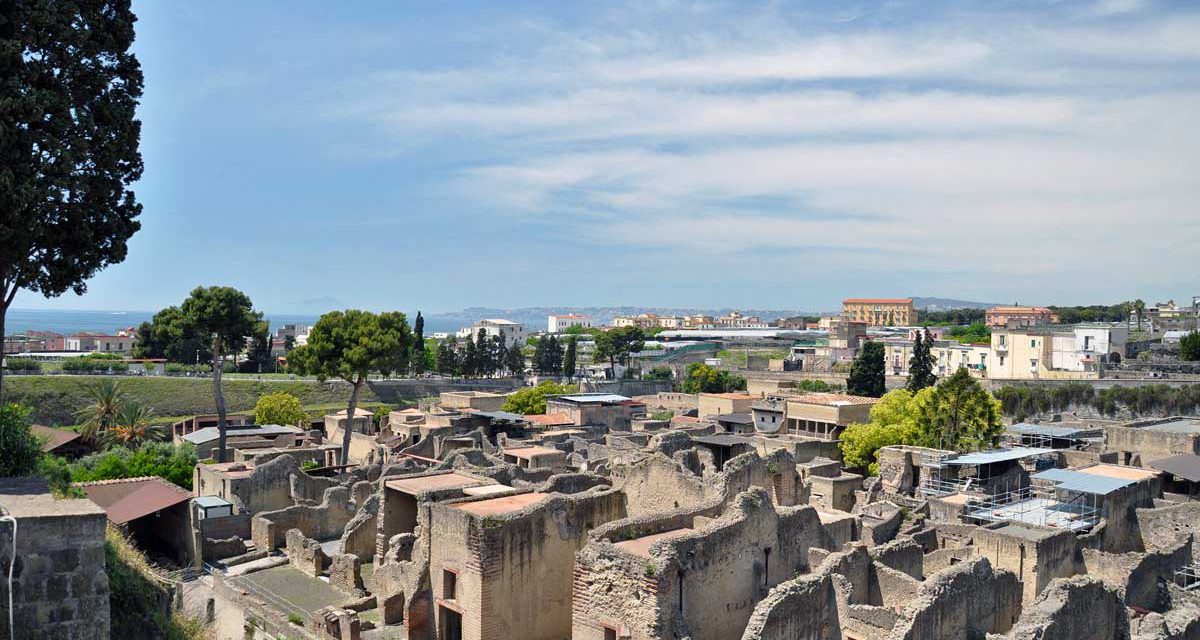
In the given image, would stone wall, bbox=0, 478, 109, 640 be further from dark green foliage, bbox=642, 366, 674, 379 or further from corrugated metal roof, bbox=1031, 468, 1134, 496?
dark green foliage, bbox=642, 366, 674, 379

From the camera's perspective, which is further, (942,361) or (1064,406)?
(942,361)

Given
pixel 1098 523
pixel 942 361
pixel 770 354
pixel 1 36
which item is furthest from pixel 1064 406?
pixel 1 36

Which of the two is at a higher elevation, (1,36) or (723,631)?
(1,36)

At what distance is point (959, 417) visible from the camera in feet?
136

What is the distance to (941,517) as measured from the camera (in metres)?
28.4

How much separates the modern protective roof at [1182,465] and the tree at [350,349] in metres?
32.5

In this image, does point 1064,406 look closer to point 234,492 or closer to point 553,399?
point 553,399

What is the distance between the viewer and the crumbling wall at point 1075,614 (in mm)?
14719

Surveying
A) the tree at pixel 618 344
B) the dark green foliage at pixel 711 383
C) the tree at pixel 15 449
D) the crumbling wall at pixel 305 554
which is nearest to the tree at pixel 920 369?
the dark green foliage at pixel 711 383

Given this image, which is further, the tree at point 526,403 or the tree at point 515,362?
the tree at point 515,362

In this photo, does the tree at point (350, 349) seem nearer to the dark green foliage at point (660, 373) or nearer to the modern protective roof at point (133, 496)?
the modern protective roof at point (133, 496)

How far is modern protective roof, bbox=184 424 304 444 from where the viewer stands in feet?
140

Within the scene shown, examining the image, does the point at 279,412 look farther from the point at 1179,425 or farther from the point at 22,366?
the point at 1179,425

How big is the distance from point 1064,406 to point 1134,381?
7452 mm
